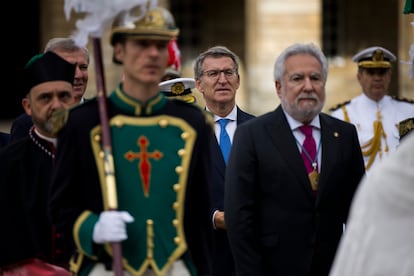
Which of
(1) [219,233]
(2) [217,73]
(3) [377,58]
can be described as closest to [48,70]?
(1) [219,233]

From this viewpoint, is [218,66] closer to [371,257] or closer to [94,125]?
[94,125]

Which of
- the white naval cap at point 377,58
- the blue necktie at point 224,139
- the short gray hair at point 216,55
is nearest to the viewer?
the blue necktie at point 224,139

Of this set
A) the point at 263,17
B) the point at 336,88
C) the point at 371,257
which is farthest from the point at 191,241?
the point at 336,88

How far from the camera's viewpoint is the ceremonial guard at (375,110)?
488 inches

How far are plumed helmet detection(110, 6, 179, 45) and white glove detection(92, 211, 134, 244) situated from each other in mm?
828

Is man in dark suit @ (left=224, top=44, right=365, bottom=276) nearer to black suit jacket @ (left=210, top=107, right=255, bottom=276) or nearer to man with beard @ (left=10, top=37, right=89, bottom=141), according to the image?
black suit jacket @ (left=210, top=107, right=255, bottom=276)

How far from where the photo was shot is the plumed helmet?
6.50 m

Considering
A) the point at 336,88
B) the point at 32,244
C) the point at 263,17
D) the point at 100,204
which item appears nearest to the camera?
the point at 100,204

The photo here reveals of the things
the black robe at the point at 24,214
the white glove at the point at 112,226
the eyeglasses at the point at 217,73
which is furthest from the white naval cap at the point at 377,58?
the white glove at the point at 112,226

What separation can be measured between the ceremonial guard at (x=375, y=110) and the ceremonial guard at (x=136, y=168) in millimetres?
5892

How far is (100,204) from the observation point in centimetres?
654

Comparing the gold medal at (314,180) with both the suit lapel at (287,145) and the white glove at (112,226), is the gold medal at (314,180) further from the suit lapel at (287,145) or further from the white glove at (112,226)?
the white glove at (112,226)

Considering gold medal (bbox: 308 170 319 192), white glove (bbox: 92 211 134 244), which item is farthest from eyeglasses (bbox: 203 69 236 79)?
white glove (bbox: 92 211 134 244)

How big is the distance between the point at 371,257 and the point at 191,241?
4.97 ft
